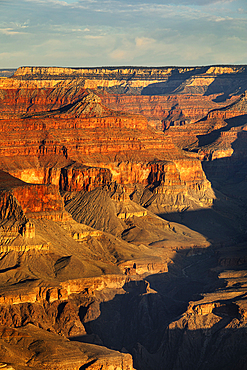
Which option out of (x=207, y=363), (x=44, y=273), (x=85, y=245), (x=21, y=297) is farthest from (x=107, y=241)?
(x=207, y=363)

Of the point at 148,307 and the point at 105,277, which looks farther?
the point at 105,277

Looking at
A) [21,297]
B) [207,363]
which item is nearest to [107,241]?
[21,297]

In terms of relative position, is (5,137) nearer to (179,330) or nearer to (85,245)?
(85,245)

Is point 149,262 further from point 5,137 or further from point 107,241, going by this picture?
point 5,137

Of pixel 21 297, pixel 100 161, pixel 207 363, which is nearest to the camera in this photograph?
pixel 207 363

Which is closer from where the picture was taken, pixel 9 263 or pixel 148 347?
pixel 148 347

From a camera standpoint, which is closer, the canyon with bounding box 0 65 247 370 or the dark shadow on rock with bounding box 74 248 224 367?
the canyon with bounding box 0 65 247 370

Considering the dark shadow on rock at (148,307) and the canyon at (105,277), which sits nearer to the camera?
the canyon at (105,277)

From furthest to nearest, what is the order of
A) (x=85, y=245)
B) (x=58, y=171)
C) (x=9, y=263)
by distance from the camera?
(x=58, y=171)
(x=85, y=245)
(x=9, y=263)

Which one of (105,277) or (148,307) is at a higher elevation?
(105,277)

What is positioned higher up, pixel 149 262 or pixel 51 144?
pixel 51 144
